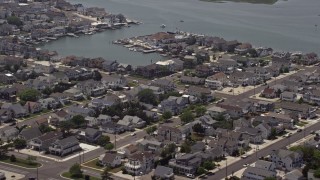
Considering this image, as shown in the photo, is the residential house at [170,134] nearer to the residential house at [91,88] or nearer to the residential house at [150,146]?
the residential house at [150,146]

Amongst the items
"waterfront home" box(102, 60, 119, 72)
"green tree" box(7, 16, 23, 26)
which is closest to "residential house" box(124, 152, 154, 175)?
"waterfront home" box(102, 60, 119, 72)

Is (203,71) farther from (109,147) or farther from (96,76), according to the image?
(109,147)

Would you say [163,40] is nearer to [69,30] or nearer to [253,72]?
[69,30]

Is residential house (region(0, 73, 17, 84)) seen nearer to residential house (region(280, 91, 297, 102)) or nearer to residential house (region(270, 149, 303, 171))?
residential house (region(280, 91, 297, 102))

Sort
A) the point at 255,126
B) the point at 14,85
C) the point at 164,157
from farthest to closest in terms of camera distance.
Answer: the point at 14,85 < the point at 255,126 < the point at 164,157

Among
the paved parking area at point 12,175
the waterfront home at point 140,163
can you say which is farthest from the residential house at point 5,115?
the waterfront home at point 140,163

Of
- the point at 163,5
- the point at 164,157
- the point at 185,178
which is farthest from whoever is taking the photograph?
the point at 163,5

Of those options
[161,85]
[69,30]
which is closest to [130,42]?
[69,30]
